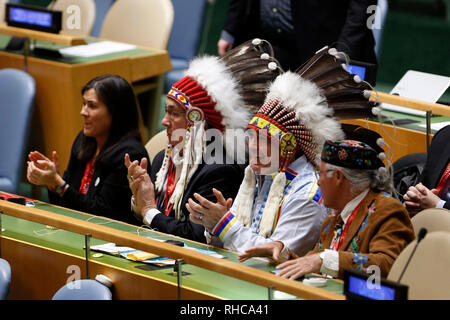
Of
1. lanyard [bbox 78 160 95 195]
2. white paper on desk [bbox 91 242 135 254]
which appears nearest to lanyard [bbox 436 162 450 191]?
white paper on desk [bbox 91 242 135 254]

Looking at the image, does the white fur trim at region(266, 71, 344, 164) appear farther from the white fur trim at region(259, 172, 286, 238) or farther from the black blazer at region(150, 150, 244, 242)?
the black blazer at region(150, 150, 244, 242)

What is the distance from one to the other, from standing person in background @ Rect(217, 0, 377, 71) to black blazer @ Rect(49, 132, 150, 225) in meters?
1.24

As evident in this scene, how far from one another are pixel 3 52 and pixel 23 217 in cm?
256

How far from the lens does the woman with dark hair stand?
3652 millimetres

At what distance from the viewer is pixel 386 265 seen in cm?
251

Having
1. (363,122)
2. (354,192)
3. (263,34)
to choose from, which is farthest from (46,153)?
(354,192)

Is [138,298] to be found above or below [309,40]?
below

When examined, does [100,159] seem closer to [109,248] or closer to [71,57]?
[109,248]

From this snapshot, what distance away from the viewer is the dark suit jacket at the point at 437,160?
3221 millimetres

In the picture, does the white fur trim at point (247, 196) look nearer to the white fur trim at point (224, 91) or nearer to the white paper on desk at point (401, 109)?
the white fur trim at point (224, 91)

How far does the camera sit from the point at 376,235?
2.61 meters

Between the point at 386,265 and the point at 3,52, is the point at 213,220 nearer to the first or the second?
the point at 386,265

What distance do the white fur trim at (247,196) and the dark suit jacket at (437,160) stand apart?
677mm

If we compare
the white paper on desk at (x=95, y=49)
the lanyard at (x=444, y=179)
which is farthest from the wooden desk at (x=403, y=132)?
the white paper on desk at (x=95, y=49)
